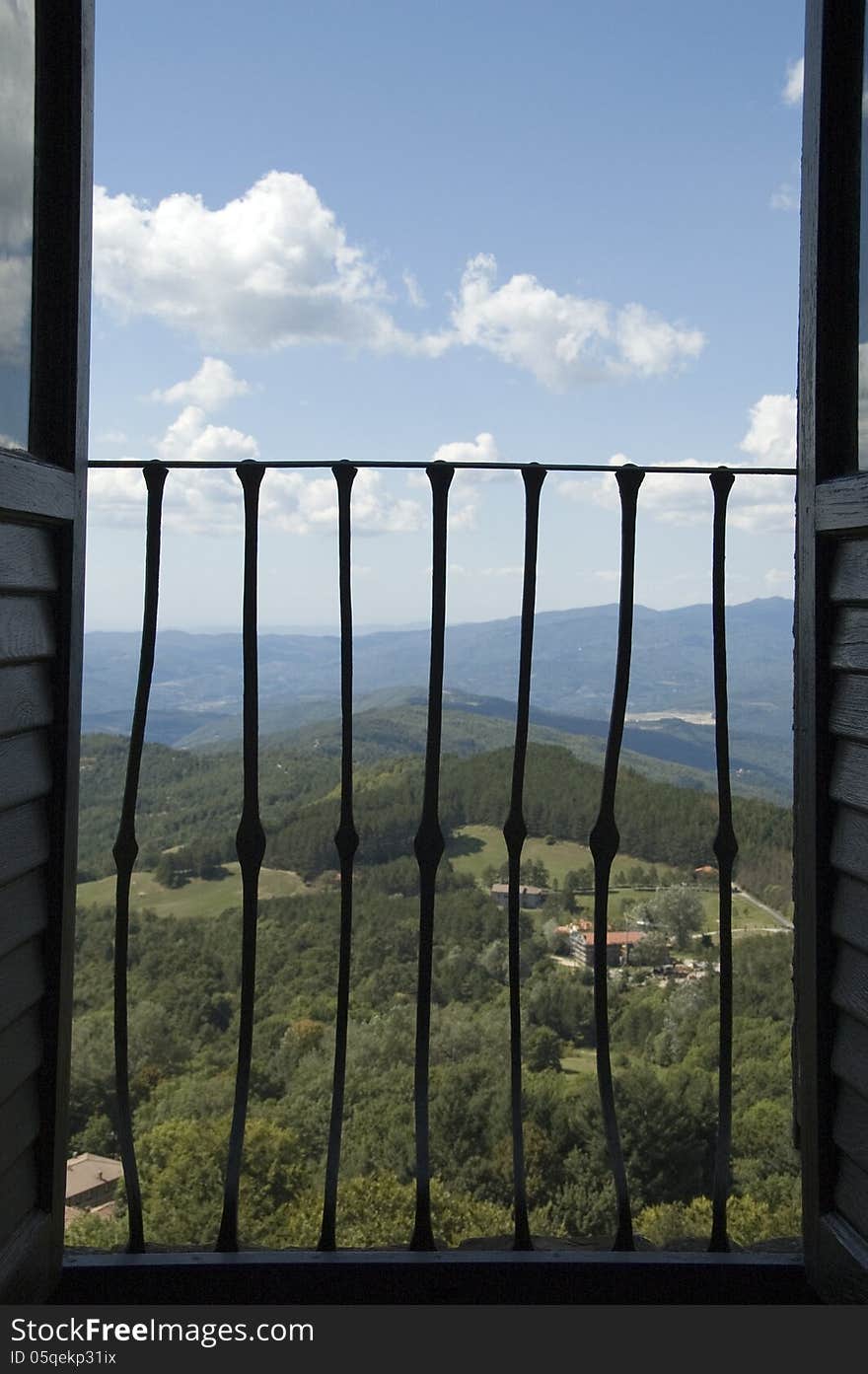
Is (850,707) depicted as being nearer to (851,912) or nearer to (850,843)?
(850,843)

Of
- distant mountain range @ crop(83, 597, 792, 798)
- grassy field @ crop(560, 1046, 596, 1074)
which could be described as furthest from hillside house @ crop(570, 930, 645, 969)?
distant mountain range @ crop(83, 597, 792, 798)

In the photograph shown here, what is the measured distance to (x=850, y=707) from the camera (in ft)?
4.85

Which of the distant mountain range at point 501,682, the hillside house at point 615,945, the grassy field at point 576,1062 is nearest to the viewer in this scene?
the hillside house at point 615,945

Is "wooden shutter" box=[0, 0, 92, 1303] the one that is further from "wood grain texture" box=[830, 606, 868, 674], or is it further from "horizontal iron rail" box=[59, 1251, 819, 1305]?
"wood grain texture" box=[830, 606, 868, 674]

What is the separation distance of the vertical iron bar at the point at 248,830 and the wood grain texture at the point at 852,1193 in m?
1.01

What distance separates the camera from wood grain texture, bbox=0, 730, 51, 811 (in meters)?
1.33

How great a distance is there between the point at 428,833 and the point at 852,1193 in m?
0.88

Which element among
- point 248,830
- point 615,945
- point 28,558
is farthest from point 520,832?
point 615,945

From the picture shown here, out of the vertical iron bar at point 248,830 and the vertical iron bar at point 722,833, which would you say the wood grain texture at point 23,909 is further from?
the vertical iron bar at point 722,833

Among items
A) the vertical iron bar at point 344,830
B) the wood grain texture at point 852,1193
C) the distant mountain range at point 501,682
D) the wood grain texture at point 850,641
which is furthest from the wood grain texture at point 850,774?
the distant mountain range at point 501,682

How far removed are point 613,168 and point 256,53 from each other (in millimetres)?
15847

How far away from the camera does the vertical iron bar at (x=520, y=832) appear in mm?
1664

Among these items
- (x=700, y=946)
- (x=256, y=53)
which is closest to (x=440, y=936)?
(x=700, y=946)
